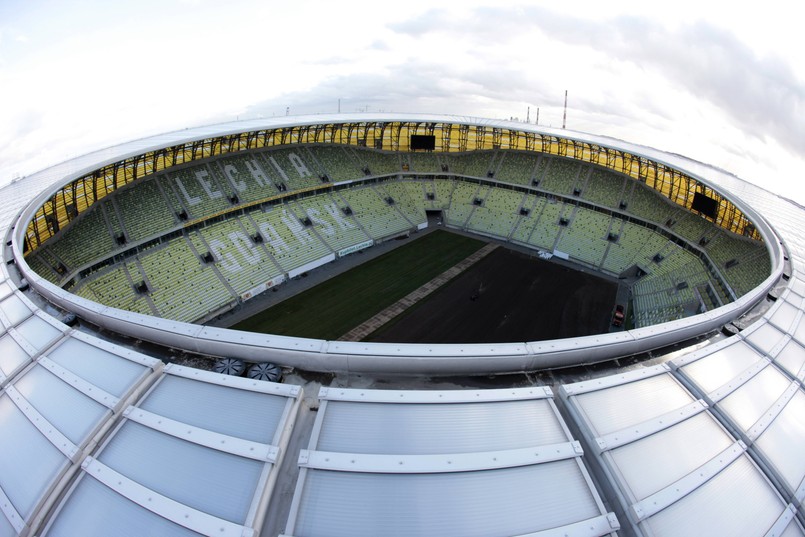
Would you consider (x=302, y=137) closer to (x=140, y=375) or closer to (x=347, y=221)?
(x=347, y=221)

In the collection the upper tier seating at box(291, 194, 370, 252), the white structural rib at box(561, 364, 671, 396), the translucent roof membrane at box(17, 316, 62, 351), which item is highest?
the upper tier seating at box(291, 194, 370, 252)

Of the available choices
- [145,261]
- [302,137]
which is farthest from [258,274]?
[302,137]

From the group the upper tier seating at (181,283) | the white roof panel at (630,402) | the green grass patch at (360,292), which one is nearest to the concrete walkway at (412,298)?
the green grass patch at (360,292)

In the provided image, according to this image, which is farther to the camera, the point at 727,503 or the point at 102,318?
the point at 102,318

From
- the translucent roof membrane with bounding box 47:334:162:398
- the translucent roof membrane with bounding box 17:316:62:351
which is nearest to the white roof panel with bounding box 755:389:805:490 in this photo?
the translucent roof membrane with bounding box 47:334:162:398

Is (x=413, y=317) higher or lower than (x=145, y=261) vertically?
lower

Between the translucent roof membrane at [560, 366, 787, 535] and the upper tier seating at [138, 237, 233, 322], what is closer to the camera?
the translucent roof membrane at [560, 366, 787, 535]

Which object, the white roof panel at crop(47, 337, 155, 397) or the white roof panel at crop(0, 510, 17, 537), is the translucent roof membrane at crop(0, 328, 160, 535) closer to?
the white roof panel at crop(47, 337, 155, 397)
